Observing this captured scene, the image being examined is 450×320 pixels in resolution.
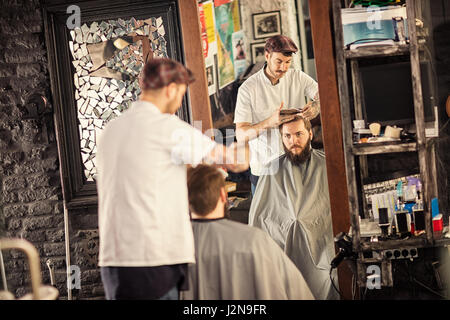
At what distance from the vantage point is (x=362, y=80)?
4.28 m

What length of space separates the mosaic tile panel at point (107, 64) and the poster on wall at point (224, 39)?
57 centimetres

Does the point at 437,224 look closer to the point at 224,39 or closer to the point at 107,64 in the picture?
the point at 224,39

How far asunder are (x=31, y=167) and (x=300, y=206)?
207cm

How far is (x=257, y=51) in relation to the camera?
421 cm

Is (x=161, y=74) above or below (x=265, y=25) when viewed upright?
below

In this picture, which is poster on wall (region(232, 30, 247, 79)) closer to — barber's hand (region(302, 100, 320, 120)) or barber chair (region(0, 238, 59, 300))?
barber's hand (region(302, 100, 320, 120))

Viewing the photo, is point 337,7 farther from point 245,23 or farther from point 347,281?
point 347,281

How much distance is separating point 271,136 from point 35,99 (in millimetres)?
1827

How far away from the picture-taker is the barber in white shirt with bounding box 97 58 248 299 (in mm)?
3410

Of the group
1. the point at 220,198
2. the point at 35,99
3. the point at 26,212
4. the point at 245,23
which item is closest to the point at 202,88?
the point at 245,23

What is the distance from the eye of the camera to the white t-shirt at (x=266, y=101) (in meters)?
4.21
